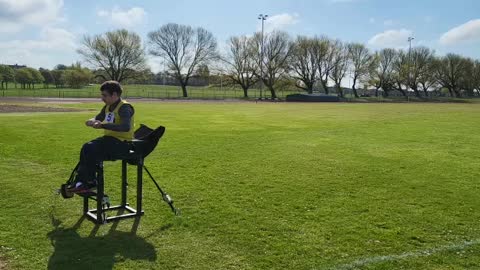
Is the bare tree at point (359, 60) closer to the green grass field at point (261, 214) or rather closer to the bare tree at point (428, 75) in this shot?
the bare tree at point (428, 75)

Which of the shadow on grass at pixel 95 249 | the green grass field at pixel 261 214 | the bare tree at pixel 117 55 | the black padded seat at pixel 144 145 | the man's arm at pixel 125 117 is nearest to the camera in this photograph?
the shadow on grass at pixel 95 249

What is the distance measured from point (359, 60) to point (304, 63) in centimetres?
1758

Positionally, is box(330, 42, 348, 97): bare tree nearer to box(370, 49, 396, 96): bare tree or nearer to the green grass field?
box(370, 49, 396, 96): bare tree

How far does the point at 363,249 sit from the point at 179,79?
85.8 m

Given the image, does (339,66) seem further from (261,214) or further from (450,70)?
(261,214)

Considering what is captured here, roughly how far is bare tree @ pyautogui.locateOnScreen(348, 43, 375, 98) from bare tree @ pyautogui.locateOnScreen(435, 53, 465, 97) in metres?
22.4

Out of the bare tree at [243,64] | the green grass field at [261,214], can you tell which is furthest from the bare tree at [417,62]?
the green grass field at [261,214]

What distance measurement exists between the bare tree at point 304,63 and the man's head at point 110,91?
3587 inches

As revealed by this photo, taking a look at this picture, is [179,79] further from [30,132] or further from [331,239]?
[331,239]

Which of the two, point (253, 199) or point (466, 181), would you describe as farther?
point (466, 181)

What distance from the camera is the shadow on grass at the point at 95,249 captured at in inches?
173

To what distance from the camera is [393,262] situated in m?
4.53

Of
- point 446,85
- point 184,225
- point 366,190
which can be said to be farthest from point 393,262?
point 446,85

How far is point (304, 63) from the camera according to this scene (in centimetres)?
9756
